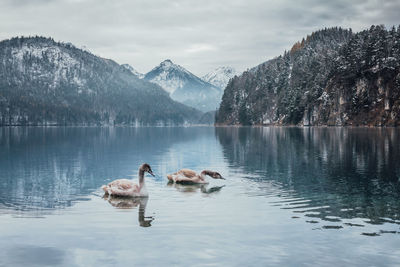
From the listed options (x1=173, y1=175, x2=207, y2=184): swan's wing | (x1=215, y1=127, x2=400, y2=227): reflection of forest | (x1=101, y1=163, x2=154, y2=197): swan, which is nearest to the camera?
(x1=215, y1=127, x2=400, y2=227): reflection of forest

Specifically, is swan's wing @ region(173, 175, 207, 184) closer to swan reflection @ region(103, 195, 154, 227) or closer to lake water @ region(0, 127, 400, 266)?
lake water @ region(0, 127, 400, 266)

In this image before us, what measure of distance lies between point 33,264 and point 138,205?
33.1 ft

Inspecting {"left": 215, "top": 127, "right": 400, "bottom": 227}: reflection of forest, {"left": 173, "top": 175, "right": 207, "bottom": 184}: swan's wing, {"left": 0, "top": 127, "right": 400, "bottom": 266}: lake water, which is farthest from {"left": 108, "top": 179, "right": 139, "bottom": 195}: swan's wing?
{"left": 215, "top": 127, "right": 400, "bottom": 227}: reflection of forest

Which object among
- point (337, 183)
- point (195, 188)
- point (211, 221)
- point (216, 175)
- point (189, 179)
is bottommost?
point (195, 188)

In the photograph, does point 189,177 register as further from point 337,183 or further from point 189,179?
point 337,183

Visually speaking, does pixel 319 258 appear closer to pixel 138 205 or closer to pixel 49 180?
pixel 138 205

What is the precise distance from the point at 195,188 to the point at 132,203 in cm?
743

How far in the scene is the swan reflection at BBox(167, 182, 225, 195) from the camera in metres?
28.8

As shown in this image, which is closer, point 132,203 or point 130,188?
point 132,203

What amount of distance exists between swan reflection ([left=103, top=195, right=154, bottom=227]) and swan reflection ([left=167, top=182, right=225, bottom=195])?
479 centimetres

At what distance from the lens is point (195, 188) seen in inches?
1195

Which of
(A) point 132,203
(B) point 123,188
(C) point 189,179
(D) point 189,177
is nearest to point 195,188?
(C) point 189,179

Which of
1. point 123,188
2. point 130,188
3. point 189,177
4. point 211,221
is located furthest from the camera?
point 189,177

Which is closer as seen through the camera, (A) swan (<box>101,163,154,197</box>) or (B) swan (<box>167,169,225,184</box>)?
(A) swan (<box>101,163,154,197</box>)
